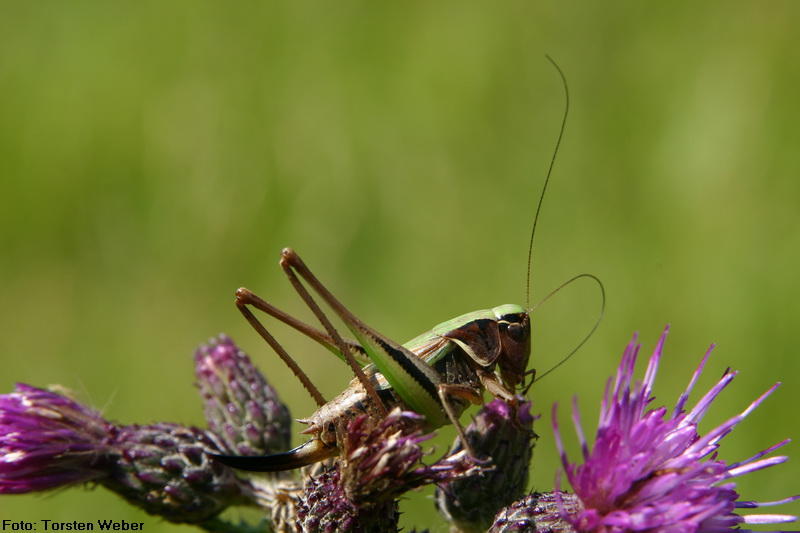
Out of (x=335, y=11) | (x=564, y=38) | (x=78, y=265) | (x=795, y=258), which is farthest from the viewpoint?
(x=335, y=11)

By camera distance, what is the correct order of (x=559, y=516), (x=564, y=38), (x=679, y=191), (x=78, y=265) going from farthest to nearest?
(x=564, y=38) → (x=78, y=265) → (x=679, y=191) → (x=559, y=516)

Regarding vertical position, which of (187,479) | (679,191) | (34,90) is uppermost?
(34,90)

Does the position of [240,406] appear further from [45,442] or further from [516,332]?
[516,332]

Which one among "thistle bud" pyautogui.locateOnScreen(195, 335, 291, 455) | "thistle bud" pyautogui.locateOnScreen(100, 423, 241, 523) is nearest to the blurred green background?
"thistle bud" pyautogui.locateOnScreen(195, 335, 291, 455)

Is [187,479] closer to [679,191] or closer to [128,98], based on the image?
[679,191]

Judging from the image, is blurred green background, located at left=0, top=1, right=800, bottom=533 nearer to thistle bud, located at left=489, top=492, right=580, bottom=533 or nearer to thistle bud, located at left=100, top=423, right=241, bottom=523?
thistle bud, located at left=100, top=423, right=241, bottom=523

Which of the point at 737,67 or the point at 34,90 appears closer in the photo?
the point at 737,67

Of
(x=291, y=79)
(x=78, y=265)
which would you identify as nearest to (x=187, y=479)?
(x=78, y=265)
